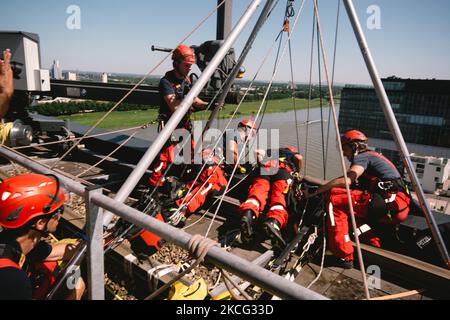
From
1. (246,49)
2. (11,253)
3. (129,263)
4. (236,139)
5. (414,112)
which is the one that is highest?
(246,49)

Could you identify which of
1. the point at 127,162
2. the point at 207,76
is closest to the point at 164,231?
the point at 207,76

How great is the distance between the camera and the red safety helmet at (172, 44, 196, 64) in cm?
486

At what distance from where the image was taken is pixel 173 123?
2852 mm

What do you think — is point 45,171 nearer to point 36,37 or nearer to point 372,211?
point 372,211

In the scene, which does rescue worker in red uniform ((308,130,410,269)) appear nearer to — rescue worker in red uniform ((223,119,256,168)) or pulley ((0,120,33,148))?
rescue worker in red uniform ((223,119,256,168))

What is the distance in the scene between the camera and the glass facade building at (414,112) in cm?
7712

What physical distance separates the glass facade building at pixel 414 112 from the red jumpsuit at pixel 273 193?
85839mm

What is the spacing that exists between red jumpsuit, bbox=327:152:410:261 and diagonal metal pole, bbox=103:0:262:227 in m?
2.36

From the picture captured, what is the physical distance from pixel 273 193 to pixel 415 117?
9261 cm

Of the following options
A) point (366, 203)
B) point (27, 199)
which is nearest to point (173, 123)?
point (27, 199)

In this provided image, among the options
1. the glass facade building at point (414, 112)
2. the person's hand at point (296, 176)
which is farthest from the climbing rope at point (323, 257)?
the glass facade building at point (414, 112)

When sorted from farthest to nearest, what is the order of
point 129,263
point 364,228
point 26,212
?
point 364,228 → point 129,263 → point 26,212

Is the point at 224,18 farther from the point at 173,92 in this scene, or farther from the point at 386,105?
the point at 386,105

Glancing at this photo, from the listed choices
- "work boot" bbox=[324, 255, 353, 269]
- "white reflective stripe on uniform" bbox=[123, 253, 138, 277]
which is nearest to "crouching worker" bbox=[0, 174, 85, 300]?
"white reflective stripe on uniform" bbox=[123, 253, 138, 277]
